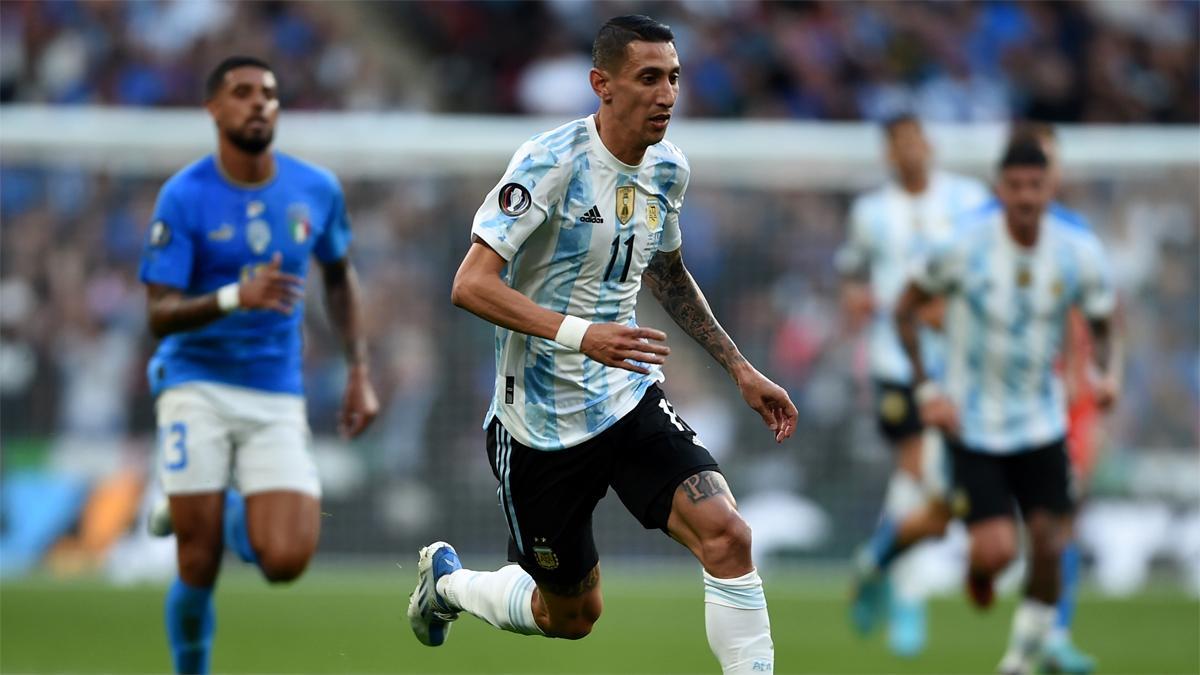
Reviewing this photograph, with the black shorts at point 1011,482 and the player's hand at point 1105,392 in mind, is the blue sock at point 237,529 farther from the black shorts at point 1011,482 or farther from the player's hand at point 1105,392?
the player's hand at point 1105,392

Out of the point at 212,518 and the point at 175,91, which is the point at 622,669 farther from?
the point at 175,91

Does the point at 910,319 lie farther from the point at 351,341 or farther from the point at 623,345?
the point at 623,345

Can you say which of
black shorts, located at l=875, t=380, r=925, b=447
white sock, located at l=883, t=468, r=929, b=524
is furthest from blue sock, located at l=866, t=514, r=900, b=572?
black shorts, located at l=875, t=380, r=925, b=447

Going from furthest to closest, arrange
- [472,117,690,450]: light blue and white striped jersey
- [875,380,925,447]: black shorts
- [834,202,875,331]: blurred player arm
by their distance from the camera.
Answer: [834,202,875,331]: blurred player arm, [875,380,925,447]: black shorts, [472,117,690,450]: light blue and white striped jersey

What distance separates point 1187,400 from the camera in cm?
1573

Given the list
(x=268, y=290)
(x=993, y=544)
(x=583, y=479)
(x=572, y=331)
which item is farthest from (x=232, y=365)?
(x=993, y=544)

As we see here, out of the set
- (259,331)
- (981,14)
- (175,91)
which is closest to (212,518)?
(259,331)

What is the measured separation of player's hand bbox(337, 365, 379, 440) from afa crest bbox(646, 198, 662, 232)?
261 cm

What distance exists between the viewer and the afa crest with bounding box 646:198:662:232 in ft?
A: 22.1

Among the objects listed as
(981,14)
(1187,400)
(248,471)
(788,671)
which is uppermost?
(981,14)

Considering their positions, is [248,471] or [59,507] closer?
[248,471]

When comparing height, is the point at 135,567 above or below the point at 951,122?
below

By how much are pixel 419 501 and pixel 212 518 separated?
7.50 meters

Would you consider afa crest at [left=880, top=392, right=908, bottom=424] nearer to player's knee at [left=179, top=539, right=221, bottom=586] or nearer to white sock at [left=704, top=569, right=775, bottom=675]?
player's knee at [left=179, top=539, right=221, bottom=586]
